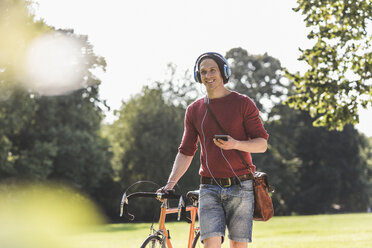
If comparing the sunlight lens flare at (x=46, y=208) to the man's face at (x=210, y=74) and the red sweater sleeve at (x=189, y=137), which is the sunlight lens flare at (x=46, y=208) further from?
the man's face at (x=210, y=74)

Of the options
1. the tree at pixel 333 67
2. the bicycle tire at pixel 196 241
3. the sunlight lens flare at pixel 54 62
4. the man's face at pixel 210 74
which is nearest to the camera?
the man's face at pixel 210 74

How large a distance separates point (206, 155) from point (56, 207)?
36.6 meters

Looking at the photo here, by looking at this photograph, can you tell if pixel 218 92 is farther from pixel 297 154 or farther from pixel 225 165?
pixel 297 154

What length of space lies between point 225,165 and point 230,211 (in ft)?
1.22

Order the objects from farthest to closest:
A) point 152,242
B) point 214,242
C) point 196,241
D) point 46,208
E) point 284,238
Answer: point 46,208
point 284,238
point 196,241
point 152,242
point 214,242

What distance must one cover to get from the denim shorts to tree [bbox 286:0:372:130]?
9.78 meters

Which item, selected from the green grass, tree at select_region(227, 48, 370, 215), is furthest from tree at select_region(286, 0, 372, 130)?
tree at select_region(227, 48, 370, 215)

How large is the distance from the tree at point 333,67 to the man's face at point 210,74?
32.0 feet

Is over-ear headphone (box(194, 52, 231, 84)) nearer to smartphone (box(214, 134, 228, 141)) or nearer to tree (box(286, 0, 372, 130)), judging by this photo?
smartphone (box(214, 134, 228, 141))

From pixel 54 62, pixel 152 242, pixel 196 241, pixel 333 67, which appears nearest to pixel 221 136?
pixel 152 242

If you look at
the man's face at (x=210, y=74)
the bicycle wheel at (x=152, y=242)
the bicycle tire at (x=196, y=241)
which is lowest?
the bicycle tire at (x=196, y=241)

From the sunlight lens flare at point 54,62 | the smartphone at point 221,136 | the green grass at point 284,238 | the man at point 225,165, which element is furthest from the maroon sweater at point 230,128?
the sunlight lens flare at point 54,62

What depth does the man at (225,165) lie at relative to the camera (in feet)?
15.3

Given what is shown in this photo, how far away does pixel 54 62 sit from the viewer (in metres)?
29.1
